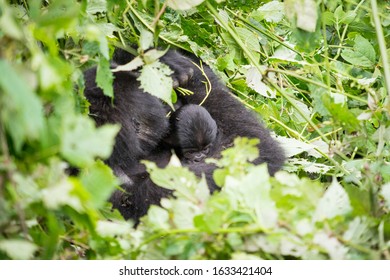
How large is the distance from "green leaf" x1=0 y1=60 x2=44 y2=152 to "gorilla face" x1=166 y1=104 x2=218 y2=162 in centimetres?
164

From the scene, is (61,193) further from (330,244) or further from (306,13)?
(306,13)

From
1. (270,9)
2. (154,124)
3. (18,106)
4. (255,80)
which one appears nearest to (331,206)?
(18,106)

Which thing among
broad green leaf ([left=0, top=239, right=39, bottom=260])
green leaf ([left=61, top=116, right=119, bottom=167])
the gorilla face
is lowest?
the gorilla face

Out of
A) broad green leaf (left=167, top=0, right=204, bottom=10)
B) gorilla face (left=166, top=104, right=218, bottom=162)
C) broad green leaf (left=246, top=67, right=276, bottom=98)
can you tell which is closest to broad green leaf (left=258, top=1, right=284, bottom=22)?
broad green leaf (left=246, top=67, right=276, bottom=98)

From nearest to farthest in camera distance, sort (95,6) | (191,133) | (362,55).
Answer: (95,6) < (191,133) < (362,55)

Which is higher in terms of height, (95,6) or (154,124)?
(95,6)

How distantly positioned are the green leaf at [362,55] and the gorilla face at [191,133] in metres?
0.94

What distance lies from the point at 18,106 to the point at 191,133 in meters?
1.71

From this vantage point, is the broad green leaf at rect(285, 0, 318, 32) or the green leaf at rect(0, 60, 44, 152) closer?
the green leaf at rect(0, 60, 44, 152)

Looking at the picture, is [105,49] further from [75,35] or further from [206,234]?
[206,234]

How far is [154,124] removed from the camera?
2.48m

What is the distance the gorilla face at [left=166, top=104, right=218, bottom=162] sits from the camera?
2654 millimetres

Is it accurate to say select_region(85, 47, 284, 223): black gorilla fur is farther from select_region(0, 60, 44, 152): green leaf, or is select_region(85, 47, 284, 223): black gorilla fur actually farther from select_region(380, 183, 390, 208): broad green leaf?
select_region(0, 60, 44, 152): green leaf
